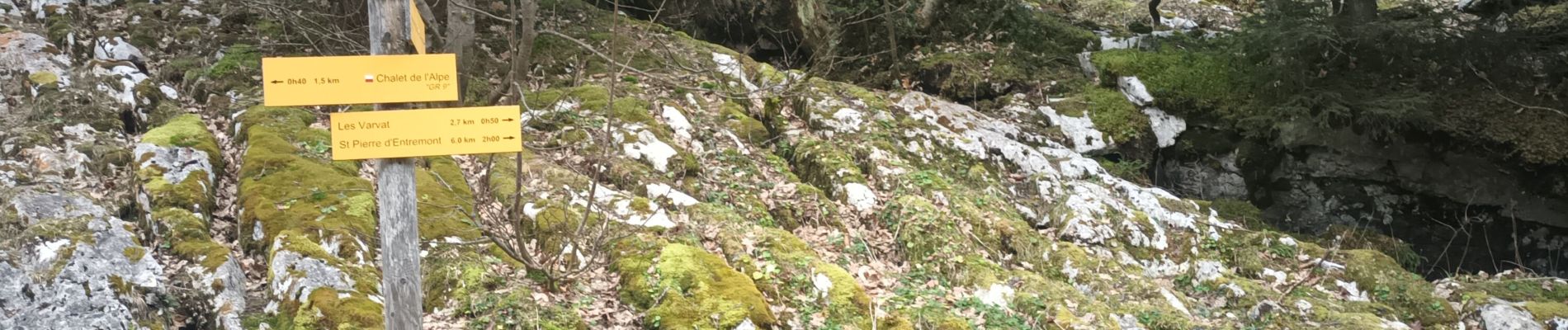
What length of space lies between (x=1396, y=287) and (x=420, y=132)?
7.70 m

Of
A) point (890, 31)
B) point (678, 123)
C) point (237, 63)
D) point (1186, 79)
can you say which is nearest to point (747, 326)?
point (678, 123)

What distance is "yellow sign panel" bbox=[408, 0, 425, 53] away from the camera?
11.8ft

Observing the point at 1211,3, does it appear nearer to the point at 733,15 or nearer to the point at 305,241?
the point at 733,15

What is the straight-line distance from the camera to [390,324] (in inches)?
150

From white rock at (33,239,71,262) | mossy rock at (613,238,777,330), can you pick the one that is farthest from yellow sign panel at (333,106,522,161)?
white rock at (33,239,71,262)

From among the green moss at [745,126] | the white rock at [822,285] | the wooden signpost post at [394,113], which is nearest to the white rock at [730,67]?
the green moss at [745,126]

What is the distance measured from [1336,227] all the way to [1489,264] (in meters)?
1.60

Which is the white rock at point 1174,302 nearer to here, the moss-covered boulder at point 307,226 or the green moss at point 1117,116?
the green moss at point 1117,116

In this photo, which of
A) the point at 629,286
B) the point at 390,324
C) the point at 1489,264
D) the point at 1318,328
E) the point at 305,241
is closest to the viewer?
the point at 390,324

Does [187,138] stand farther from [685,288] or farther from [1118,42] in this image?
[1118,42]

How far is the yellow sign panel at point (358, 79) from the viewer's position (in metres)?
3.31

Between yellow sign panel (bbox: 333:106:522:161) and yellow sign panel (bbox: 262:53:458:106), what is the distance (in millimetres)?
80

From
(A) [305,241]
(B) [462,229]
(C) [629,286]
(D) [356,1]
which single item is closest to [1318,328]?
(C) [629,286]

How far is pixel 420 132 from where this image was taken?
3.45m
